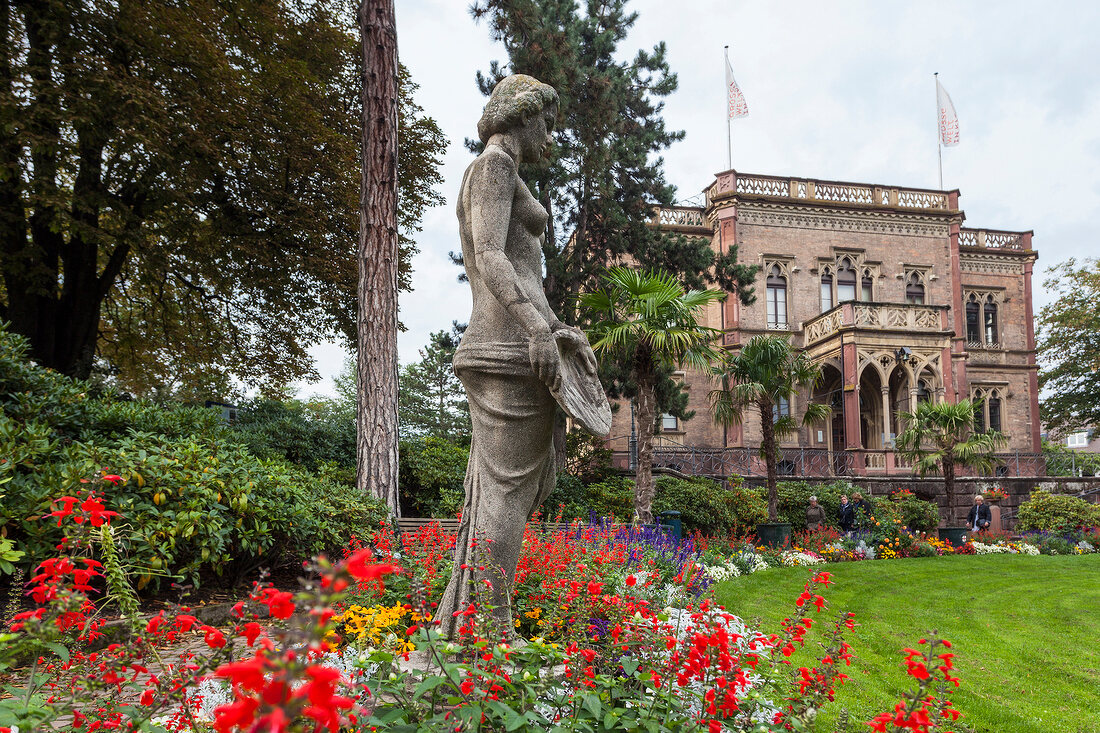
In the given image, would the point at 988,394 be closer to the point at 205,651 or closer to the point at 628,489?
the point at 628,489

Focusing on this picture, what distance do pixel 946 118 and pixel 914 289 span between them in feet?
30.0

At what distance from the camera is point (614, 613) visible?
3303mm

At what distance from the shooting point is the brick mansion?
26375 millimetres

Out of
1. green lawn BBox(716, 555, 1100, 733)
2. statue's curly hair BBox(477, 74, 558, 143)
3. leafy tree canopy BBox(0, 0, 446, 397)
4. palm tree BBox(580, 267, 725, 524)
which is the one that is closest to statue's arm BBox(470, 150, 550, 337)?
statue's curly hair BBox(477, 74, 558, 143)

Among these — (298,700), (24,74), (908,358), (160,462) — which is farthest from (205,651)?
(908,358)

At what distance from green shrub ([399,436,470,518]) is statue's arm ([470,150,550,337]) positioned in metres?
9.69

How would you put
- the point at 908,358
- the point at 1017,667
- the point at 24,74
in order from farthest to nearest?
the point at 908,358, the point at 24,74, the point at 1017,667

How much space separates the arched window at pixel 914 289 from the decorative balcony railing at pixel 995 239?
515 centimetres

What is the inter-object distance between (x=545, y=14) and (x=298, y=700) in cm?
1686

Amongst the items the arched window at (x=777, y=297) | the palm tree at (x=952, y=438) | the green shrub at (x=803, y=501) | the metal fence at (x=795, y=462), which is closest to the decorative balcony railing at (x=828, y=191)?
the arched window at (x=777, y=297)

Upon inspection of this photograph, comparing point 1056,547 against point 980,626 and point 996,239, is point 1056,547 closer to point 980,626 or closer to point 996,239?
point 980,626

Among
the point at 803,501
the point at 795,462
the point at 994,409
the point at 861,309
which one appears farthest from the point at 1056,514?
the point at 994,409

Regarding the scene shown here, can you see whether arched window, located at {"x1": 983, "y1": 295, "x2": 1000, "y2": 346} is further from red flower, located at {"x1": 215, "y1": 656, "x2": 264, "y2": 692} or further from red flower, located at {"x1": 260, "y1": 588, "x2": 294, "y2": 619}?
red flower, located at {"x1": 215, "y1": 656, "x2": 264, "y2": 692}

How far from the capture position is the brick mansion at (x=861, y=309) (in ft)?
86.5
